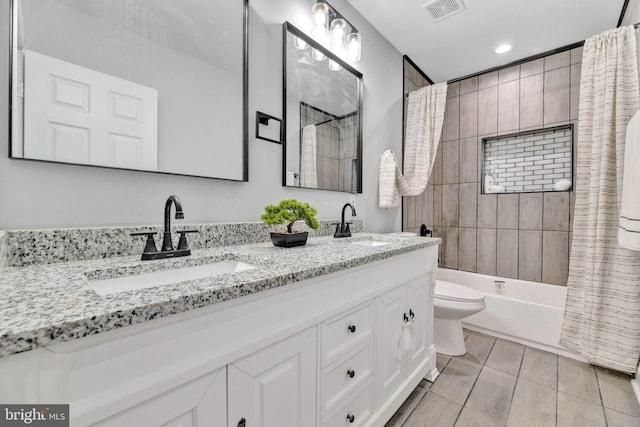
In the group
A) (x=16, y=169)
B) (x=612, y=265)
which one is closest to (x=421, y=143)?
(x=612, y=265)

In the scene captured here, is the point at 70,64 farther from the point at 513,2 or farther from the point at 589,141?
the point at 589,141

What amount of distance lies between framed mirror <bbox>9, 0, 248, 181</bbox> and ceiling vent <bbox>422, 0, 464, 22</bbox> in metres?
1.39

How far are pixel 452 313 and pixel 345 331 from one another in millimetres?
1294

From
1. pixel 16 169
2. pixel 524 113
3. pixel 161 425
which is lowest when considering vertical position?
pixel 161 425

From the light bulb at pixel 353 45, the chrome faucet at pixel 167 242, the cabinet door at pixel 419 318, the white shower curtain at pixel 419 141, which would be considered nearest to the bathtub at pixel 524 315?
the cabinet door at pixel 419 318

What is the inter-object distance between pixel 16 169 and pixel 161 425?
849 mm

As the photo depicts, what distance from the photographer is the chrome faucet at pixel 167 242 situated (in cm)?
90

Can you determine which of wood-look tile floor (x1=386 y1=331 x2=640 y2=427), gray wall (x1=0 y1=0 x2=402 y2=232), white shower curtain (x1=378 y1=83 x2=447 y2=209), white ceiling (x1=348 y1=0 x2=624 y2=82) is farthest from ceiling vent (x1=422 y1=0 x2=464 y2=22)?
wood-look tile floor (x1=386 y1=331 x2=640 y2=427)

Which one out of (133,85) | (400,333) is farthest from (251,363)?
(133,85)

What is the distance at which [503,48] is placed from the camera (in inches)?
94.5

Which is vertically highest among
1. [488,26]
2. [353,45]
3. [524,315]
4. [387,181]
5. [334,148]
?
[488,26]

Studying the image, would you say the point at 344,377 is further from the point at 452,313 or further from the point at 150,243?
the point at 452,313

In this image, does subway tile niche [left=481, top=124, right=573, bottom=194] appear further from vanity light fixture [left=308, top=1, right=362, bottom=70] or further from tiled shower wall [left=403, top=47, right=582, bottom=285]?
vanity light fixture [left=308, top=1, right=362, bottom=70]

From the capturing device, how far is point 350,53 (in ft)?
6.03
